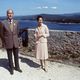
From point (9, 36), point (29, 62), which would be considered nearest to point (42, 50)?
point (9, 36)

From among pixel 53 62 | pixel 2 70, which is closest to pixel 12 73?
pixel 2 70

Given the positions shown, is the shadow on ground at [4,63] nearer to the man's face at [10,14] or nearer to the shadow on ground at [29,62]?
the shadow on ground at [29,62]

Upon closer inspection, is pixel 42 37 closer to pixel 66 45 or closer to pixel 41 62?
pixel 41 62

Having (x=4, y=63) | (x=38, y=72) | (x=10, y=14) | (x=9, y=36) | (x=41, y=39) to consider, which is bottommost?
(x=38, y=72)

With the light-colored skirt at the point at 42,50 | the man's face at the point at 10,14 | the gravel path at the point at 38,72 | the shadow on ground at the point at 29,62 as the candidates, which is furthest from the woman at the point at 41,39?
the man's face at the point at 10,14

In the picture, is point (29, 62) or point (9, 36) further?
point (29, 62)

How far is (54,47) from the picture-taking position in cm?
1320

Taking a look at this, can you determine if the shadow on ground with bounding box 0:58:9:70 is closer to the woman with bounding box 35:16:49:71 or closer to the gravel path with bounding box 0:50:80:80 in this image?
the gravel path with bounding box 0:50:80:80

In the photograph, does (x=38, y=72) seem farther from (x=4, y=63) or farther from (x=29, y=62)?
(x=4, y=63)

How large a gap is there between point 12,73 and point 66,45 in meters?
3.42

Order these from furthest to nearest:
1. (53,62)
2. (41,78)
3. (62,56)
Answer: (62,56) < (53,62) < (41,78)

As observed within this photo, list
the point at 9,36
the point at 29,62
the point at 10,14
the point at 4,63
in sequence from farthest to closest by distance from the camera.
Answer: the point at 29,62, the point at 4,63, the point at 9,36, the point at 10,14

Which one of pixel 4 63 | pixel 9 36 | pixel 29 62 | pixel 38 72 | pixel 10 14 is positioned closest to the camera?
pixel 10 14

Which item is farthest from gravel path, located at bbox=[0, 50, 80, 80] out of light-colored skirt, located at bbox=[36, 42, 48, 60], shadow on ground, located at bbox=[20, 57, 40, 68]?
light-colored skirt, located at bbox=[36, 42, 48, 60]
